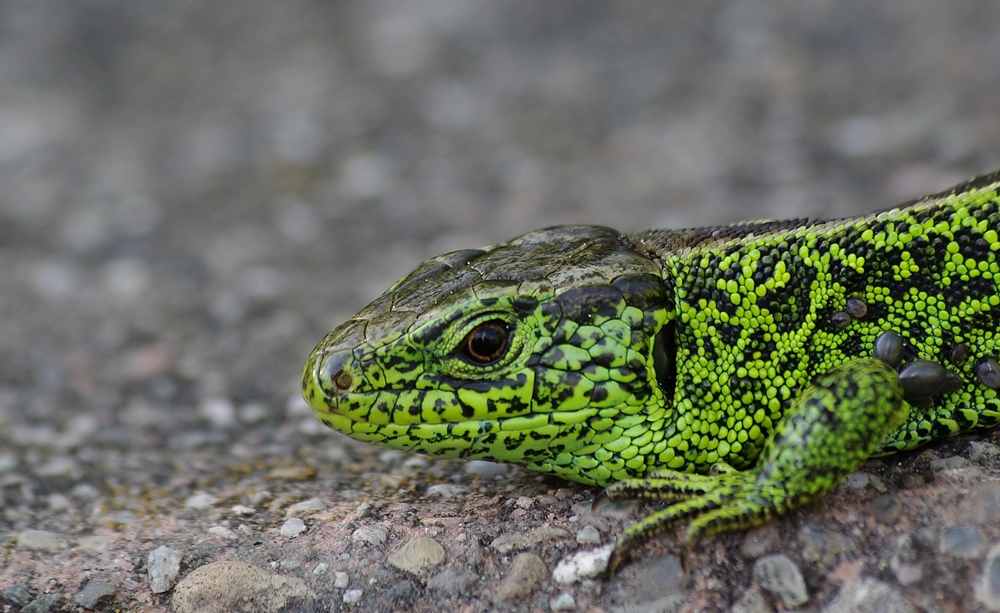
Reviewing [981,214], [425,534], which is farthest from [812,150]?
[425,534]

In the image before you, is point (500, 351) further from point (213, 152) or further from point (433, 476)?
point (213, 152)

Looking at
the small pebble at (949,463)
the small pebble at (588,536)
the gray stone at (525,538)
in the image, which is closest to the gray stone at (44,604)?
the gray stone at (525,538)

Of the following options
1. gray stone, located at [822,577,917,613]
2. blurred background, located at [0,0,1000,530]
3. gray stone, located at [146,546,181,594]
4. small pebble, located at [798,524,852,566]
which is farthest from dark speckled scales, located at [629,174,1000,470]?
blurred background, located at [0,0,1000,530]

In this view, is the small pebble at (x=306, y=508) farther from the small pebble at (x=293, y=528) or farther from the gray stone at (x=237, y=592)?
the gray stone at (x=237, y=592)

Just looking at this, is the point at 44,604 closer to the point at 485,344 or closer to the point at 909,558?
the point at 485,344

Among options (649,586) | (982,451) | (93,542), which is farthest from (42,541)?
(982,451)

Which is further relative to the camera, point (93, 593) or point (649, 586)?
point (93, 593)
